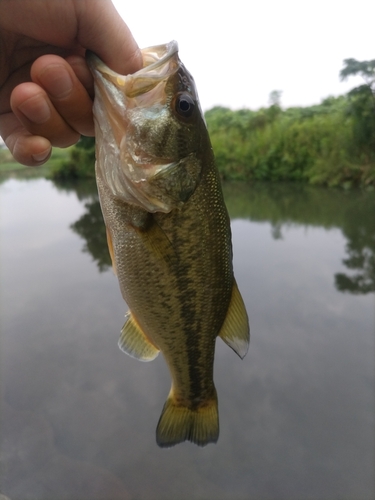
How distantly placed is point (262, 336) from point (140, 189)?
5112 millimetres

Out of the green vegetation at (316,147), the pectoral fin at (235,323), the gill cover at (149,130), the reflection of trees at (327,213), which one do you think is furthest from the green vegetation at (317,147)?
the gill cover at (149,130)

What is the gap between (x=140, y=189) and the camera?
137 cm

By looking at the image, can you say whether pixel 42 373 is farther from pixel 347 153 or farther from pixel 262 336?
pixel 347 153

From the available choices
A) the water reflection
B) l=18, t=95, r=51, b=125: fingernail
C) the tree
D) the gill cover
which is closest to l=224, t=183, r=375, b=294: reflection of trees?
→ the water reflection

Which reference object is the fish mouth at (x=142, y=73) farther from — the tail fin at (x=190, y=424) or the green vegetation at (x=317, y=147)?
the green vegetation at (x=317, y=147)

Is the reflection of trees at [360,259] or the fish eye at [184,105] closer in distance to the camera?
the fish eye at [184,105]

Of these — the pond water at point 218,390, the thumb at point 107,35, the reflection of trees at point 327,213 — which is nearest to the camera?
the thumb at point 107,35

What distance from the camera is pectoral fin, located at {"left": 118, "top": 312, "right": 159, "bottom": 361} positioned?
166 centimetres

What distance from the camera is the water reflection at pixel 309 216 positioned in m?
8.36

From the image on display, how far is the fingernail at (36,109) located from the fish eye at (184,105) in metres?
0.51

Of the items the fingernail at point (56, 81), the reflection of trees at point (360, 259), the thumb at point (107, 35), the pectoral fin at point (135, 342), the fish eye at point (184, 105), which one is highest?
the thumb at point (107, 35)

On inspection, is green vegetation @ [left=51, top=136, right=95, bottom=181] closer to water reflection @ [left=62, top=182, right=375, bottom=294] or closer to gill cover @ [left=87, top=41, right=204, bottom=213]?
water reflection @ [left=62, top=182, right=375, bottom=294]

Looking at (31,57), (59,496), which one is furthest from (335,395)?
(31,57)

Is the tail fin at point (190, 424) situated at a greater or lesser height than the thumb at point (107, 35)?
lesser
